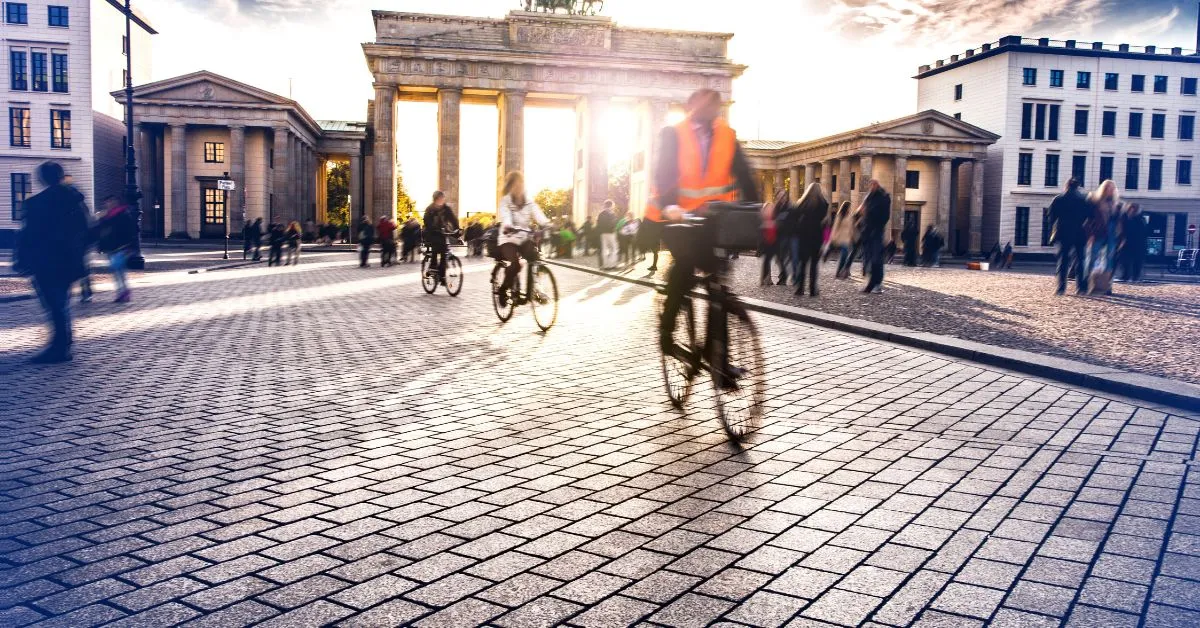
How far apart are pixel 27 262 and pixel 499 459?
6953 millimetres

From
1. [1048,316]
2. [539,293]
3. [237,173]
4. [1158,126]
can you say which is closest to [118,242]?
[539,293]

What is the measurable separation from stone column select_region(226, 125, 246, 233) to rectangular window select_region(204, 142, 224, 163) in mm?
2150

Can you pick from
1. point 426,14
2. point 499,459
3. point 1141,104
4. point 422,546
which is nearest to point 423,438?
point 499,459

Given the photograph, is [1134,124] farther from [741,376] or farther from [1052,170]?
[741,376]

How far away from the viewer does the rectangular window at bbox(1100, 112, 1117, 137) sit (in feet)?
236

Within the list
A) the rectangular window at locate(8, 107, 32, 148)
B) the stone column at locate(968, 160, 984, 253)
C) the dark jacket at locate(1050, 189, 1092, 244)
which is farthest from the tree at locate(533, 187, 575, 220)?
the dark jacket at locate(1050, 189, 1092, 244)

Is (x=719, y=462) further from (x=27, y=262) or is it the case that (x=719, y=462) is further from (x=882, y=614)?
(x=27, y=262)

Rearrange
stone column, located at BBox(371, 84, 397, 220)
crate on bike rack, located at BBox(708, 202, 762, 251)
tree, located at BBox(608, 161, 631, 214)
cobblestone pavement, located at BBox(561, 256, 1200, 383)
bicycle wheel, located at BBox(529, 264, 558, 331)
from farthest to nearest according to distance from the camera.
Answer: tree, located at BBox(608, 161, 631, 214) < stone column, located at BBox(371, 84, 397, 220) < bicycle wheel, located at BBox(529, 264, 558, 331) < cobblestone pavement, located at BBox(561, 256, 1200, 383) < crate on bike rack, located at BBox(708, 202, 762, 251)

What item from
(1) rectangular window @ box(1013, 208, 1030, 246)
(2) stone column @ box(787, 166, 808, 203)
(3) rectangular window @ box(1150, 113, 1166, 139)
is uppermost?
(3) rectangular window @ box(1150, 113, 1166, 139)

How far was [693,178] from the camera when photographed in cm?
625

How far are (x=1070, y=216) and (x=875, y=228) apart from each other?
3600 mm

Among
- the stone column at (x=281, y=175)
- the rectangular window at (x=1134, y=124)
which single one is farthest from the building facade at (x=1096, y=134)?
the stone column at (x=281, y=175)

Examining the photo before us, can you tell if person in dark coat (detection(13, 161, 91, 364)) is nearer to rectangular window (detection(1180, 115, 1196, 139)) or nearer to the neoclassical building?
the neoclassical building

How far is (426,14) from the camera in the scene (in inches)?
2603
